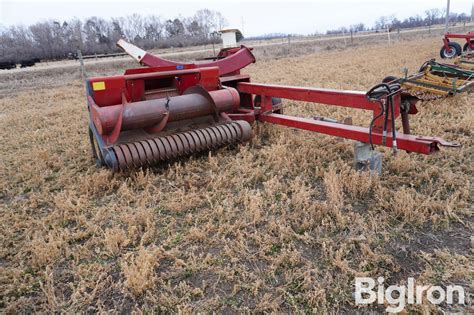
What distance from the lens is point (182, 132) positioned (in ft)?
13.7

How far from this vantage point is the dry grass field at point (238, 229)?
217cm

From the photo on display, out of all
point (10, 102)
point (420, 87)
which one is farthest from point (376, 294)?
point (10, 102)

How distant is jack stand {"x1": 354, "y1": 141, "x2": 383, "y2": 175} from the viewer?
3.38 m

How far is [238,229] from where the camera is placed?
273cm

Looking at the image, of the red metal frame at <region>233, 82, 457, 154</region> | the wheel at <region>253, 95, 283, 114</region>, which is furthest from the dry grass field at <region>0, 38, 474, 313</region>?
the wheel at <region>253, 95, 283, 114</region>

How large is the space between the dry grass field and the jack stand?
0.32 feet

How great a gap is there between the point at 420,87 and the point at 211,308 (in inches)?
172

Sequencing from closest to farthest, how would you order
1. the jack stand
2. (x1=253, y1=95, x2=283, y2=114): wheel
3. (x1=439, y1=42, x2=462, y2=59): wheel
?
1. the jack stand
2. (x1=253, y1=95, x2=283, y2=114): wheel
3. (x1=439, y1=42, x2=462, y2=59): wheel

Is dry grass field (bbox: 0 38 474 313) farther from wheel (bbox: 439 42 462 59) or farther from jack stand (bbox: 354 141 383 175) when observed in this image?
wheel (bbox: 439 42 462 59)

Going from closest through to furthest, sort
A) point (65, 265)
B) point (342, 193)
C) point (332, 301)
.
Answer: point (332, 301) < point (65, 265) < point (342, 193)

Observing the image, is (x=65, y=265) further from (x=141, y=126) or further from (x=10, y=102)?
(x=10, y=102)

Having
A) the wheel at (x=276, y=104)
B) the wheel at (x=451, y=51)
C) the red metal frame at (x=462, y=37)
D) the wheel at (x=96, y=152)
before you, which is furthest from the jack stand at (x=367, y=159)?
the wheel at (x=451, y=51)

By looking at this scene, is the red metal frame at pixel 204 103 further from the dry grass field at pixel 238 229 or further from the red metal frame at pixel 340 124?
the dry grass field at pixel 238 229

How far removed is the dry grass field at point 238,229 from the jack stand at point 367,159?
0.32ft
